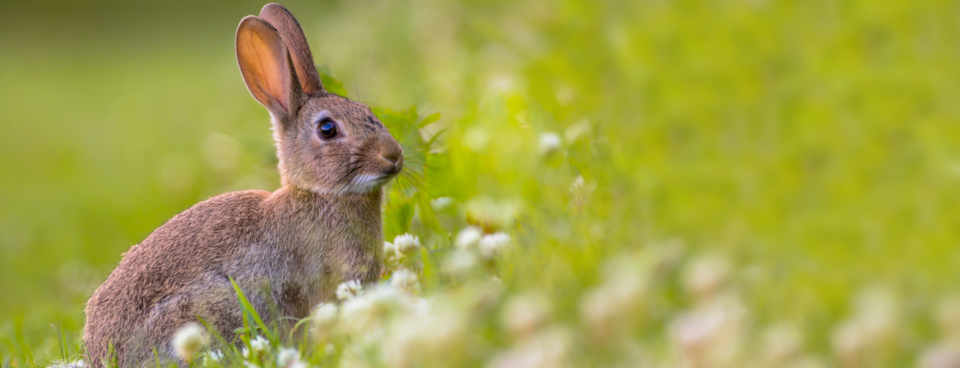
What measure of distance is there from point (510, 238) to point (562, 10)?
1.59 meters

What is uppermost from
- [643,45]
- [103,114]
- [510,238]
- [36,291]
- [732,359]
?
[103,114]

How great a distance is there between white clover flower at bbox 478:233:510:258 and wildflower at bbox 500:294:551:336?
0.71 metres

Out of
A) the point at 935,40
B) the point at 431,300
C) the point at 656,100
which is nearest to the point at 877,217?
the point at 935,40

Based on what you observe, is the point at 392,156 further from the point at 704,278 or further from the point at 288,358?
the point at 704,278

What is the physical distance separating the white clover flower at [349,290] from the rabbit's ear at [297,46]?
1133 millimetres

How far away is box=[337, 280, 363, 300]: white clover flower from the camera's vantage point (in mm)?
3276

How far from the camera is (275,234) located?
379cm

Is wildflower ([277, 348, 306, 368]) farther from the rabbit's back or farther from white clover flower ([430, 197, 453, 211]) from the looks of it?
white clover flower ([430, 197, 453, 211])

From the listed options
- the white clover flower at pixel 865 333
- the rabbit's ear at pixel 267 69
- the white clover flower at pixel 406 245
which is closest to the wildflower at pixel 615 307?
the white clover flower at pixel 865 333

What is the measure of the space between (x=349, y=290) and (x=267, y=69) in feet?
4.02

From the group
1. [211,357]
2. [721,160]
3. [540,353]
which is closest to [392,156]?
[211,357]

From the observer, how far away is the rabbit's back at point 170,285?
11.5ft

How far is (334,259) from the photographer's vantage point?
148 inches

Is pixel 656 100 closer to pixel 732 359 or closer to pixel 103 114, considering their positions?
pixel 732 359
